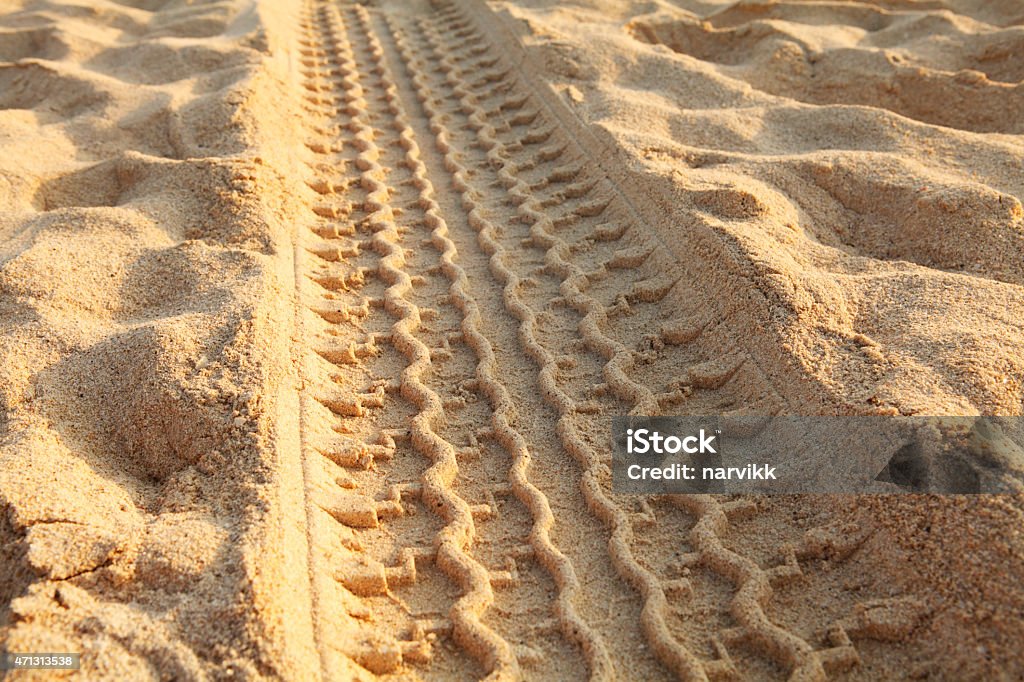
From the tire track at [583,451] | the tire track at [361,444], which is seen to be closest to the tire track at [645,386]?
the tire track at [583,451]

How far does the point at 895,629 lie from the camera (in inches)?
62.6

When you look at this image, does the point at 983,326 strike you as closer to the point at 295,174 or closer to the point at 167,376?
the point at 167,376

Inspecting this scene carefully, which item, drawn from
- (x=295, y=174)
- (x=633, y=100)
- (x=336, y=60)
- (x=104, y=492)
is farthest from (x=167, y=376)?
(x=336, y=60)

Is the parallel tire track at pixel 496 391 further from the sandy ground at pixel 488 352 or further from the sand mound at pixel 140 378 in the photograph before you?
the sand mound at pixel 140 378

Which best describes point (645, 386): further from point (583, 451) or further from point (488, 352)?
point (488, 352)

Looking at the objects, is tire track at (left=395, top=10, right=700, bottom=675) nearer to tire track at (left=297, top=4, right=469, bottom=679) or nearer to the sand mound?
tire track at (left=297, top=4, right=469, bottom=679)

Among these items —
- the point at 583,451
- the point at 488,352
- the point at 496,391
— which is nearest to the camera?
the point at 583,451

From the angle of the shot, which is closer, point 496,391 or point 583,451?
point 583,451

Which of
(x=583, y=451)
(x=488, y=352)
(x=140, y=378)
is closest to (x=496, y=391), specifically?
(x=488, y=352)

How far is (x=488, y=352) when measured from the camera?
2.32 meters

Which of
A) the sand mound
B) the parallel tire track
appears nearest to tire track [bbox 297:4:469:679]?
the parallel tire track

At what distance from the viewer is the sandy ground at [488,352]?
61.4 inches

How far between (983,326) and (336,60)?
3.41 m

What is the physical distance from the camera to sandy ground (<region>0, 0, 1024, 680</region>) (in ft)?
5.11
